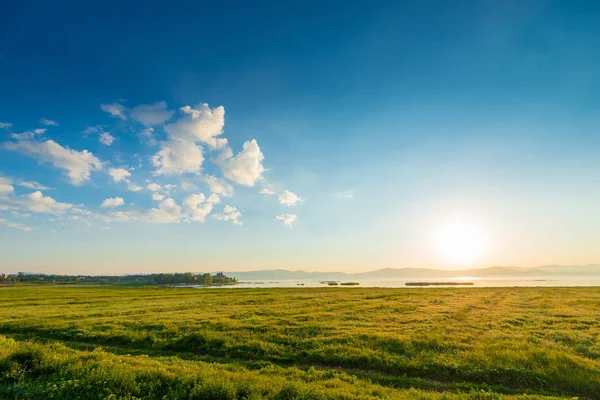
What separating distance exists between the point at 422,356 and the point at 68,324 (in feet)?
103

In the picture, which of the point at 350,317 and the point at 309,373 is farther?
the point at 350,317

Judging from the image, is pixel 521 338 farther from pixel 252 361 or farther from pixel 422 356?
pixel 252 361

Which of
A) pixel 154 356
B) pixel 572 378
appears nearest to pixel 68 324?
pixel 154 356

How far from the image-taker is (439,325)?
23953 mm

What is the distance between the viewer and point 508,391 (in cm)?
1252

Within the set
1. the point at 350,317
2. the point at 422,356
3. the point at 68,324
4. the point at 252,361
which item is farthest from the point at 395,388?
the point at 68,324

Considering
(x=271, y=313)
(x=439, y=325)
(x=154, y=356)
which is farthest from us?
(x=271, y=313)

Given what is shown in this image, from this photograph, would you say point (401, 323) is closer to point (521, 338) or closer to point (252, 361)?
point (521, 338)

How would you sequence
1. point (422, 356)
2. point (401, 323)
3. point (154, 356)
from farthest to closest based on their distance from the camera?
point (401, 323) < point (154, 356) < point (422, 356)

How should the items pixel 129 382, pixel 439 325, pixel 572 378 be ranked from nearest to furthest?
pixel 129 382 → pixel 572 378 → pixel 439 325

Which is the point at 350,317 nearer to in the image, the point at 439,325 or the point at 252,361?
the point at 439,325

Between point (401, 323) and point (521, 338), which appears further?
point (401, 323)

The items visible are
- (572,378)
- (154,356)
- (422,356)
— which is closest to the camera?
(572,378)

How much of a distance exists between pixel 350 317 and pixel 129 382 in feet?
71.5
